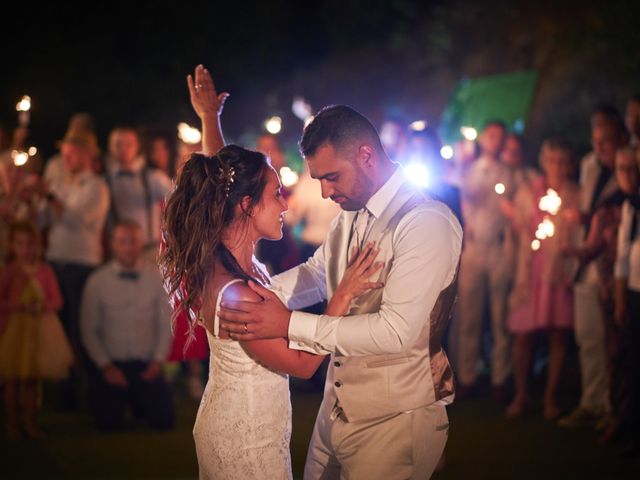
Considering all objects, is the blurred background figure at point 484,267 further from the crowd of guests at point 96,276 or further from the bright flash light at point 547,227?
the crowd of guests at point 96,276

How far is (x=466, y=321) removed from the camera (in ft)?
28.9

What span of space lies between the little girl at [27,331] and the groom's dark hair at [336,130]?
4.37 m

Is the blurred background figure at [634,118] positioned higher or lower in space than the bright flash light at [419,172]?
higher

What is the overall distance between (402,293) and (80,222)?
5482 millimetres

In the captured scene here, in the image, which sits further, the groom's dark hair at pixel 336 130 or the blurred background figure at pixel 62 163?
the blurred background figure at pixel 62 163

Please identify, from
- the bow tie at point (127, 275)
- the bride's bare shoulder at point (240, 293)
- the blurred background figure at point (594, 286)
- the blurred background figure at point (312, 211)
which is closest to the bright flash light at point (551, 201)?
the blurred background figure at point (594, 286)

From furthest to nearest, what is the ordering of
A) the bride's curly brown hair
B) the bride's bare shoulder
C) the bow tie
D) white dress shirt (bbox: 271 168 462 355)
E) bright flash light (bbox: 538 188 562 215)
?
the bow tie < bright flash light (bbox: 538 188 562 215) < the bride's curly brown hair < the bride's bare shoulder < white dress shirt (bbox: 271 168 462 355)

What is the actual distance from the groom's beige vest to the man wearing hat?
16.8 feet

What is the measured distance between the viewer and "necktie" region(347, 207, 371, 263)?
3.80m

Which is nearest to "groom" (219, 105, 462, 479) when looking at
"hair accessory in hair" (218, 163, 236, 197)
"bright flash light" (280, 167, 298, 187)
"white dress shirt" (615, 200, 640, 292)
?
"hair accessory in hair" (218, 163, 236, 197)

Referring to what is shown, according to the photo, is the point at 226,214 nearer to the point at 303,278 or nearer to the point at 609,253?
the point at 303,278

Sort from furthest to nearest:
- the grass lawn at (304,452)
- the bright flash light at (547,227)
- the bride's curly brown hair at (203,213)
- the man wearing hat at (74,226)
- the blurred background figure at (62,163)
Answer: the blurred background figure at (62,163) < the man wearing hat at (74,226) < the bright flash light at (547,227) < the grass lawn at (304,452) < the bride's curly brown hair at (203,213)

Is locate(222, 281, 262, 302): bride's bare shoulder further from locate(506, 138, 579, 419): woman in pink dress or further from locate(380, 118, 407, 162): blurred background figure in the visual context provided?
locate(506, 138, 579, 419): woman in pink dress

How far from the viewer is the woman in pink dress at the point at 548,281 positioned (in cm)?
797
